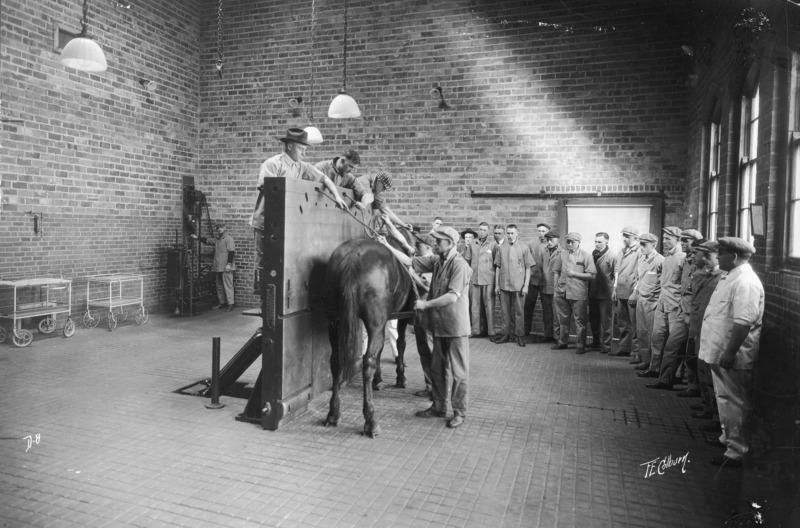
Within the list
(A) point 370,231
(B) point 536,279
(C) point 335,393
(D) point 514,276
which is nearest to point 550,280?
(B) point 536,279

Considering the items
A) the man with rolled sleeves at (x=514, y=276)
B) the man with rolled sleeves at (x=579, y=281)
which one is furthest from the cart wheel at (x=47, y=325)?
the man with rolled sleeves at (x=579, y=281)

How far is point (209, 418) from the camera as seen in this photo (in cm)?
533

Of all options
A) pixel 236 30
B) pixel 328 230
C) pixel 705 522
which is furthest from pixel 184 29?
pixel 705 522

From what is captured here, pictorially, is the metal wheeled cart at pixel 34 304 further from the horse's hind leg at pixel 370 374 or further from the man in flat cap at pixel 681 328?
the man in flat cap at pixel 681 328

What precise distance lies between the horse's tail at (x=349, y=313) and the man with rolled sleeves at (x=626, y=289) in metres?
4.95

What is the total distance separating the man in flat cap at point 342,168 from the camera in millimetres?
6180

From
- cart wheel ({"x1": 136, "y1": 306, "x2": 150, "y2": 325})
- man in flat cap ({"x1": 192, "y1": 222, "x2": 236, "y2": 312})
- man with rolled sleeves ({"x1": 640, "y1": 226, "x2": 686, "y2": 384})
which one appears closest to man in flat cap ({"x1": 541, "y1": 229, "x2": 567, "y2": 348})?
man with rolled sleeves ({"x1": 640, "y1": 226, "x2": 686, "y2": 384})

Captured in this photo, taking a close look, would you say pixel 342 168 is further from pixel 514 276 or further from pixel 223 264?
pixel 223 264

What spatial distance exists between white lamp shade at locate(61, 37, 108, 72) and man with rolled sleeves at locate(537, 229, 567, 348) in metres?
7.42

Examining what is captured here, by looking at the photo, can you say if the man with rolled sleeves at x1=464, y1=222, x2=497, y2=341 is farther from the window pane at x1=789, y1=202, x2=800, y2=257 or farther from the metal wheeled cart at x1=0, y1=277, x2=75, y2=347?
the metal wheeled cart at x1=0, y1=277, x2=75, y2=347

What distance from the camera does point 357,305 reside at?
16.5ft

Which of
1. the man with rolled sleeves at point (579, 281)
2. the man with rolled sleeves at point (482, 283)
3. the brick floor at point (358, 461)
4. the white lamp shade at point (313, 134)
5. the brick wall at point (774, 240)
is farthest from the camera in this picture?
the white lamp shade at point (313, 134)

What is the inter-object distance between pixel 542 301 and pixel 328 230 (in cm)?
543

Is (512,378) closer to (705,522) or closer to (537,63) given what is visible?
(705,522)
